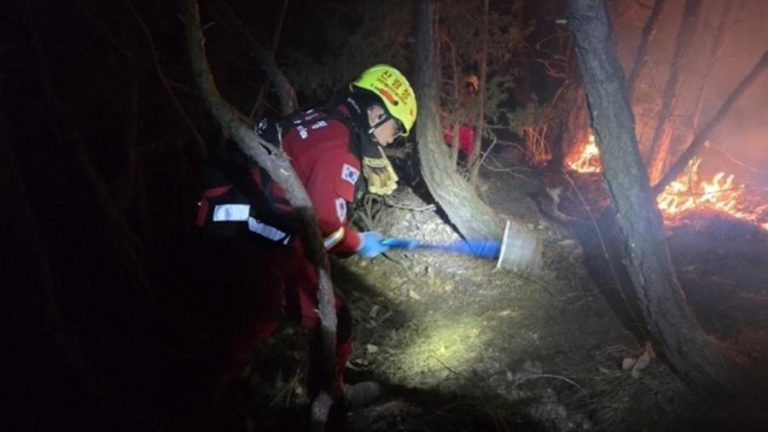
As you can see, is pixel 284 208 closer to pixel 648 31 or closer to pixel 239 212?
pixel 239 212

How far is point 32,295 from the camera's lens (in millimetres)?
3977

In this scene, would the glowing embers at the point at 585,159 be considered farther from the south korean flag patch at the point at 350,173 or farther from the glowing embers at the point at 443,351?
the south korean flag patch at the point at 350,173

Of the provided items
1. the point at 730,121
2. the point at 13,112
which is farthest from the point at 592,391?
the point at 730,121

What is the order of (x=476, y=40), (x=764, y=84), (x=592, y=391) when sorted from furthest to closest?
(x=764, y=84)
(x=476, y=40)
(x=592, y=391)

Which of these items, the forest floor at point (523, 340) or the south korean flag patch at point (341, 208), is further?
the south korean flag patch at point (341, 208)

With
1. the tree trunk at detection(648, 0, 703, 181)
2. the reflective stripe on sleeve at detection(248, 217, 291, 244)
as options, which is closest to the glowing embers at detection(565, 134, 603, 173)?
the tree trunk at detection(648, 0, 703, 181)

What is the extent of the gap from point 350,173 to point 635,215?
193 centimetres

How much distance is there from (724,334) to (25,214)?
5570 mm

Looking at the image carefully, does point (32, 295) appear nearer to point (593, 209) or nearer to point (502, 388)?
point (502, 388)

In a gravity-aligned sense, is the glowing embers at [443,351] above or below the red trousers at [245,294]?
below

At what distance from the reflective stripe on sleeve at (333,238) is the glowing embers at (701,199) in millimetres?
4546

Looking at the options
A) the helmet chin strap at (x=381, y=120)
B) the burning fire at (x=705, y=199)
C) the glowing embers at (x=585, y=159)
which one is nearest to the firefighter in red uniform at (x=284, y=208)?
the helmet chin strap at (x=381, y=120)

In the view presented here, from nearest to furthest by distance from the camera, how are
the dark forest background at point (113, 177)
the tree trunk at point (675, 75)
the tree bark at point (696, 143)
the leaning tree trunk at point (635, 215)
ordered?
the leaning tree trunk at point (635, 215) < the tree bark at point (696, 143) < the dark forest background at point (113, 177) < the tree trunk at point (675, 75)

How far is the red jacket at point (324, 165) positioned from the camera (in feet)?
12.0
